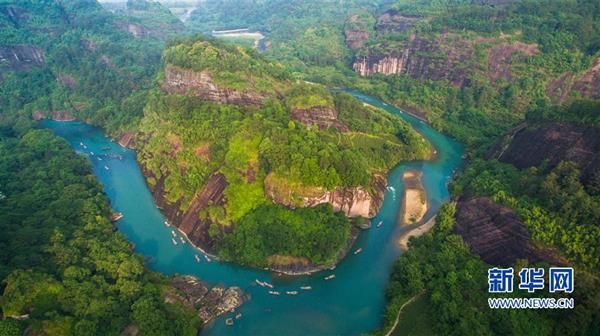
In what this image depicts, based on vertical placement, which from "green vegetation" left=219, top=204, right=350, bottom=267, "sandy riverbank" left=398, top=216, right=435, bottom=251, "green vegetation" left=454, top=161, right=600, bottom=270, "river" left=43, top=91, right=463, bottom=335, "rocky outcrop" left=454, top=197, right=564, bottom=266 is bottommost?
"river" left=43, top=91, right=463, bottom=335

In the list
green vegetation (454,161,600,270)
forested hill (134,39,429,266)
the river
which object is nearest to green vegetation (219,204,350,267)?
forested hill (134,39,429,266)

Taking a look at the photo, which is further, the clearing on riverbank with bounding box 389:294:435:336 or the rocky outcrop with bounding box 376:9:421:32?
the rocky outcrop with bounding box 376:9:421:32

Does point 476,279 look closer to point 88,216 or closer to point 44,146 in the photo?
point 88,216

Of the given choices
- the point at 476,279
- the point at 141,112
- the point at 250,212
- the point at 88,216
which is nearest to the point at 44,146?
the point at 141,112

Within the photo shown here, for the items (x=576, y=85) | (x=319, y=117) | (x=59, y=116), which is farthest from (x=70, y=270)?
(x=576, y=85)

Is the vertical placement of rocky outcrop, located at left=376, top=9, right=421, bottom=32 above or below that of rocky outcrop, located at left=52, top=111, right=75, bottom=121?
above

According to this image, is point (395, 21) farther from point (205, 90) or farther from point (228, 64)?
point (205, 90)

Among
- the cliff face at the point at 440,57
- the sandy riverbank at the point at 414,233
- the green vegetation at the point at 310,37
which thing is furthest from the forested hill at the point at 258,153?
the green vegetation at the point at 310,37

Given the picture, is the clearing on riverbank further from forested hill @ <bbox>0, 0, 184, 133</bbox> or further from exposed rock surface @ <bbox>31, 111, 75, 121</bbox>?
exposed rock surface @ <bbox>31, 111, 75, 121</bbox>

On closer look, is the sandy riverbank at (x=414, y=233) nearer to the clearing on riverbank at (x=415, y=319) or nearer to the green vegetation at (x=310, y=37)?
the clearing on riverbank at (x=415, y=319)
